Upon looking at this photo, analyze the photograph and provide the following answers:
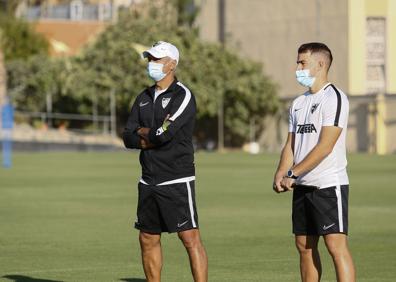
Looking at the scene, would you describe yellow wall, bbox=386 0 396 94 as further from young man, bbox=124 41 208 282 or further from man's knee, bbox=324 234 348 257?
man's knee, bbox=324 234 348 257

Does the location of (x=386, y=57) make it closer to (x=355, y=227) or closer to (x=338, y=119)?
(x=355, y=227)

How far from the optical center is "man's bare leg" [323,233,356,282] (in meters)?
9.97

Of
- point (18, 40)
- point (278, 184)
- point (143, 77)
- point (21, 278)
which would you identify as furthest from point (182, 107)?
point (18, 40)

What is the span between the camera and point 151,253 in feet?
36.2

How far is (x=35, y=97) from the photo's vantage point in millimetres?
68250

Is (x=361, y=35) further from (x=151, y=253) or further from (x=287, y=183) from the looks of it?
(x=287, y=183)

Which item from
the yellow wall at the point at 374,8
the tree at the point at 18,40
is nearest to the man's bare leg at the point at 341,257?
the yellow wall at the point at 374,8

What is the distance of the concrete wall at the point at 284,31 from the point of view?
6462 cm

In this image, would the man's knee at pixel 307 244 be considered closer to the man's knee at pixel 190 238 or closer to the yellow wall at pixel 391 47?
the man's knee at pixel 190 238

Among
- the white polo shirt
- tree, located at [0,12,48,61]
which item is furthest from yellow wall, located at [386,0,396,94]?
the white polo shirt

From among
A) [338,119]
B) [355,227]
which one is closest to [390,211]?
[355,227]

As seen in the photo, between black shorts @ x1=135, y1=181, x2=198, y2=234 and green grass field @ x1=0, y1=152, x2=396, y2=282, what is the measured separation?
2.05 meters

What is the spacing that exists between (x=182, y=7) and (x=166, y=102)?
65295 millimetres

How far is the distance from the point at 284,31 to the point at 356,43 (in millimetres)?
4651
